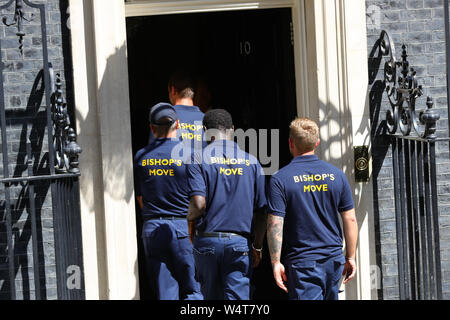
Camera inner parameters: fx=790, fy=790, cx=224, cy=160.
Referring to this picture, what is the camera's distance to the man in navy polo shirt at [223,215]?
495 cm

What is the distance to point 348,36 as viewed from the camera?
574 cm

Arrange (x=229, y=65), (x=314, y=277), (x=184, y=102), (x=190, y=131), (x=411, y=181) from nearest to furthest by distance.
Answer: (x=314, y=277) < (x=411, y=181) < (x=190, y=131) < (x=184, y=102) < (x=229, y=65)

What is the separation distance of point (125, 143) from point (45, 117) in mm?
603

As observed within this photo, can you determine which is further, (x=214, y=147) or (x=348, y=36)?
(x=348, y=36)

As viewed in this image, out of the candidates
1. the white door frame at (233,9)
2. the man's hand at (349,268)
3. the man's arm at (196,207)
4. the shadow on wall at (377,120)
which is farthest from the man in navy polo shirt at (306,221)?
the white door frame at (233,9)

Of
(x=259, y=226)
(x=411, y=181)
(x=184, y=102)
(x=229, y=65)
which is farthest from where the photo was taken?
(x=229, y=65)

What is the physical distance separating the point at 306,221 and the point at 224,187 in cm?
57

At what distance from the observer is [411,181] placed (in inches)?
215

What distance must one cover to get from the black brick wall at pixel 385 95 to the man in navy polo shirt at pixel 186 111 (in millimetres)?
1312

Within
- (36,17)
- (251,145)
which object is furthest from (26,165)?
(251,145)

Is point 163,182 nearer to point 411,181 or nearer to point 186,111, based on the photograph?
point 186,111

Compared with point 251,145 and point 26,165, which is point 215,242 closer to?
point 26,165

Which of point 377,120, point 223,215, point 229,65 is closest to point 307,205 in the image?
point 223,215

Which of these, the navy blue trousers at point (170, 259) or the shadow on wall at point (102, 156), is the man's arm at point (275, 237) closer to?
the navy blue trousers at point (170, 259)
